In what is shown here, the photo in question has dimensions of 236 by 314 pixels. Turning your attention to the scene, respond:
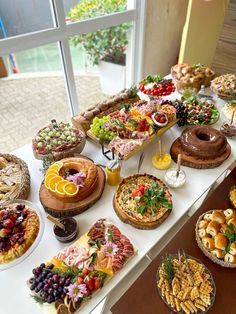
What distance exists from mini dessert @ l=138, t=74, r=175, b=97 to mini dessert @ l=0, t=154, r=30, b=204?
1.16 metres

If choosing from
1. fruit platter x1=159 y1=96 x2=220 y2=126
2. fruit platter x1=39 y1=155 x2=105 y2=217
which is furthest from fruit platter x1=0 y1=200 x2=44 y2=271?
fruit platter x1=159 y1=96 x2=220 y2=126

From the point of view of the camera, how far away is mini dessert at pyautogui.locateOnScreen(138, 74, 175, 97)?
1.96 m

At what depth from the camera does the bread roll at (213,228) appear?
110cm

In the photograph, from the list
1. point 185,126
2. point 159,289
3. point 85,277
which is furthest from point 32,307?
point 185,126

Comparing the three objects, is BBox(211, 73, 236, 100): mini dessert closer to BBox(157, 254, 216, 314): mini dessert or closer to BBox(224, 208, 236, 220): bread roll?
BBox(224, 208, 236, 220): bread roll

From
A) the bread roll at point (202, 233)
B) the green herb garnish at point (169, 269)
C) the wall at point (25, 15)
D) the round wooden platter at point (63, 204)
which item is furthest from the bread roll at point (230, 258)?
the wall at point (25, 15)

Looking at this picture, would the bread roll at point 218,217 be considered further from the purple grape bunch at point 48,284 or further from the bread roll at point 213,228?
the purple grape bunch at point 48,284

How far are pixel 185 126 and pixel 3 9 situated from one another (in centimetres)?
159

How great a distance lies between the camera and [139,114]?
4.96 ft

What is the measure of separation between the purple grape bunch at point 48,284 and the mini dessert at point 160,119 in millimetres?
943

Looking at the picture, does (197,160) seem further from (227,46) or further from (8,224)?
(227,46)

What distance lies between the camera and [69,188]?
44.6 inches

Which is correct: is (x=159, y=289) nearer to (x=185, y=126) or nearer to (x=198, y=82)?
(x=185, y=126)

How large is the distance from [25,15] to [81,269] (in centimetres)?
185
